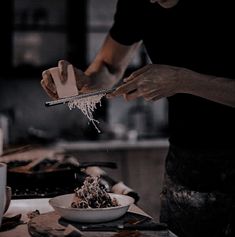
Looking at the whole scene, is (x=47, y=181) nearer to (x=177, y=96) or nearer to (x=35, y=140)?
(x=177, y=96)

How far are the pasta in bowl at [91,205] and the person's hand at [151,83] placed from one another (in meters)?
0.28

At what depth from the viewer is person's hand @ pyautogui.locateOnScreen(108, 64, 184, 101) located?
145 centimetres

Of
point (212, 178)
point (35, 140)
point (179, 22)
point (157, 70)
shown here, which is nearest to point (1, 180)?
point (157, 70)

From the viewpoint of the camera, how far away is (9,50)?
4766 millimetres

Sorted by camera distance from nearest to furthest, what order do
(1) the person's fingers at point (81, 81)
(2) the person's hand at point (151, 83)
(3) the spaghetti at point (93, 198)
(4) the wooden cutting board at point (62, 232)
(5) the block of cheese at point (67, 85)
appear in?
(4) the wooden cutting board at point (62, 232)
(3) the spaghetti at point (93, 198)
(2) the person's hand at point (151, 83)
(5) the block of cheese at point (67, 85)
(1) the person's fingers at point (81, 81)

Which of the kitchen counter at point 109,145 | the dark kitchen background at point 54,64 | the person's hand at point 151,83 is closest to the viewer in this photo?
the person's hand at point 151,83

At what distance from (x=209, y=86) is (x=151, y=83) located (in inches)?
7.9

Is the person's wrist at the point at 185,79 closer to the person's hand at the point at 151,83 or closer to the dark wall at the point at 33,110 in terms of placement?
the person's hand at the point at 151,83

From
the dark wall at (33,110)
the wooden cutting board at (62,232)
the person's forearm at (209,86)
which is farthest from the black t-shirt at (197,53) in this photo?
the dark wall at (33,110)

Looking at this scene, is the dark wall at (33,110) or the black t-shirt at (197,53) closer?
→ the black t-shirt at (197,53)

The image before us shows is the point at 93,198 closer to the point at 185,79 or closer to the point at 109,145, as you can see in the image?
the point at 185,79

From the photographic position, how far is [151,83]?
4.83 ft

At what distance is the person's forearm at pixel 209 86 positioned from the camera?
155 cm

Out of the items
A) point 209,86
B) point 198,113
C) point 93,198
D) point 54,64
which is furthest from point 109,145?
point 93,198
